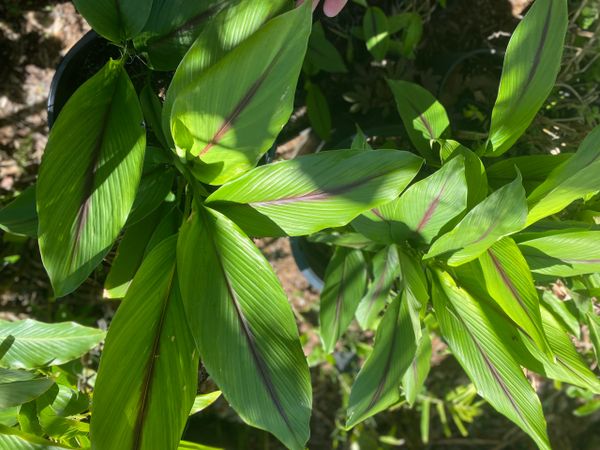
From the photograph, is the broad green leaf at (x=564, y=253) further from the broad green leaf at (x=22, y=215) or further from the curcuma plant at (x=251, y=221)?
the broad green leaf at (x=22, y=215)

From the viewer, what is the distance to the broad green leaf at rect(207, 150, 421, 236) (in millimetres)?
570

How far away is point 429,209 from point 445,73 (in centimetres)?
57

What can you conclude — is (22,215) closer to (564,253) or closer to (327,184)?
(327,184)

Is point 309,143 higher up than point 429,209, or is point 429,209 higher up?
point 309,143

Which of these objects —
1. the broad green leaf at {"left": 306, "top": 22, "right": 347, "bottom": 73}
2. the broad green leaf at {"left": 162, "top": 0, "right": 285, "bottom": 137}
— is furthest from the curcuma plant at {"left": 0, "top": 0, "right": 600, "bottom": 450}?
the broad green leaf at {"left": 306, "top": 22, "right": 347, "bottom": 73}

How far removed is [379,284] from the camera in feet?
2.81

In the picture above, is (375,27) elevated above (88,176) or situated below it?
above

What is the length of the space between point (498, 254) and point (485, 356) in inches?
5.3

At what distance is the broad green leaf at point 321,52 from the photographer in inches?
38.4

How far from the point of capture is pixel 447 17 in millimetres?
1210

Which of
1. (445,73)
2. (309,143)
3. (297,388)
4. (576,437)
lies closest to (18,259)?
(309,143)

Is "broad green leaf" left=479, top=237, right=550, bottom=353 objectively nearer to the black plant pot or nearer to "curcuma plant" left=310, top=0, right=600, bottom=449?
"curcuma plant" left=310, top=0, right=600, bottom=449

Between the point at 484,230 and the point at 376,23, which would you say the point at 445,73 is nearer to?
the point at 376,23

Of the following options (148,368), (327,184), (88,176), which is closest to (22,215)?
(88,176)
